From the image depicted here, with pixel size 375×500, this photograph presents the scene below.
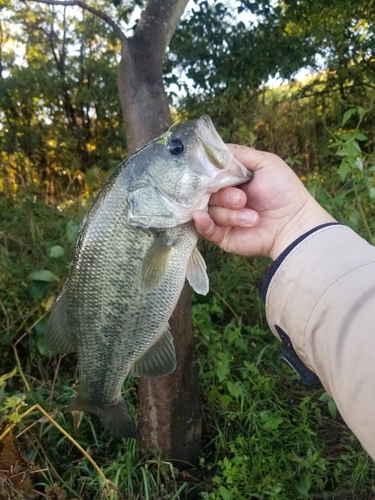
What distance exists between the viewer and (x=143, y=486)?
2619 millimetres

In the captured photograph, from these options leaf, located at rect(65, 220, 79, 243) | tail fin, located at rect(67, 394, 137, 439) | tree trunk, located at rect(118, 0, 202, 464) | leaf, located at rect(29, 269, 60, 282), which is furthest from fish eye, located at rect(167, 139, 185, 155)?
leaf, located at rect(65, 220, 79, 243)

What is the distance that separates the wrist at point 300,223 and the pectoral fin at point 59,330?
0.94m

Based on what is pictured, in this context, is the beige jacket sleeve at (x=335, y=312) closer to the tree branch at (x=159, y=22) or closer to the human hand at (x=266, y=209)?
the human hand at (x=266, y=209)

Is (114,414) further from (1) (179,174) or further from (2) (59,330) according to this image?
(1) (179,174)

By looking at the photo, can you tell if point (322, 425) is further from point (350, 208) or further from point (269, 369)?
point (350, 208)

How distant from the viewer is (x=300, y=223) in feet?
5.80

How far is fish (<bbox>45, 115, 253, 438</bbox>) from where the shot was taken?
1.64 m

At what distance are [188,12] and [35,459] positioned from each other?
16.8ft

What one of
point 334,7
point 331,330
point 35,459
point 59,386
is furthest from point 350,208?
point 334,7

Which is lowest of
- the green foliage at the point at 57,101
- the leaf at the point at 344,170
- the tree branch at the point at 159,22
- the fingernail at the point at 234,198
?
the fingernail at the point at 234,198

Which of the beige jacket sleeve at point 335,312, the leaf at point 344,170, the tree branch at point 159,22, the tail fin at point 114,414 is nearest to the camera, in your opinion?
the beige jacket sleeve at point 335,312

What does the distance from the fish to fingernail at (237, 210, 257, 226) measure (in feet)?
0.47

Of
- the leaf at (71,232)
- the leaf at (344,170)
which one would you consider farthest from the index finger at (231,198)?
the leaf at (71,232)

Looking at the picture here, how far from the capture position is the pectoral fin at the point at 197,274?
176 cm
